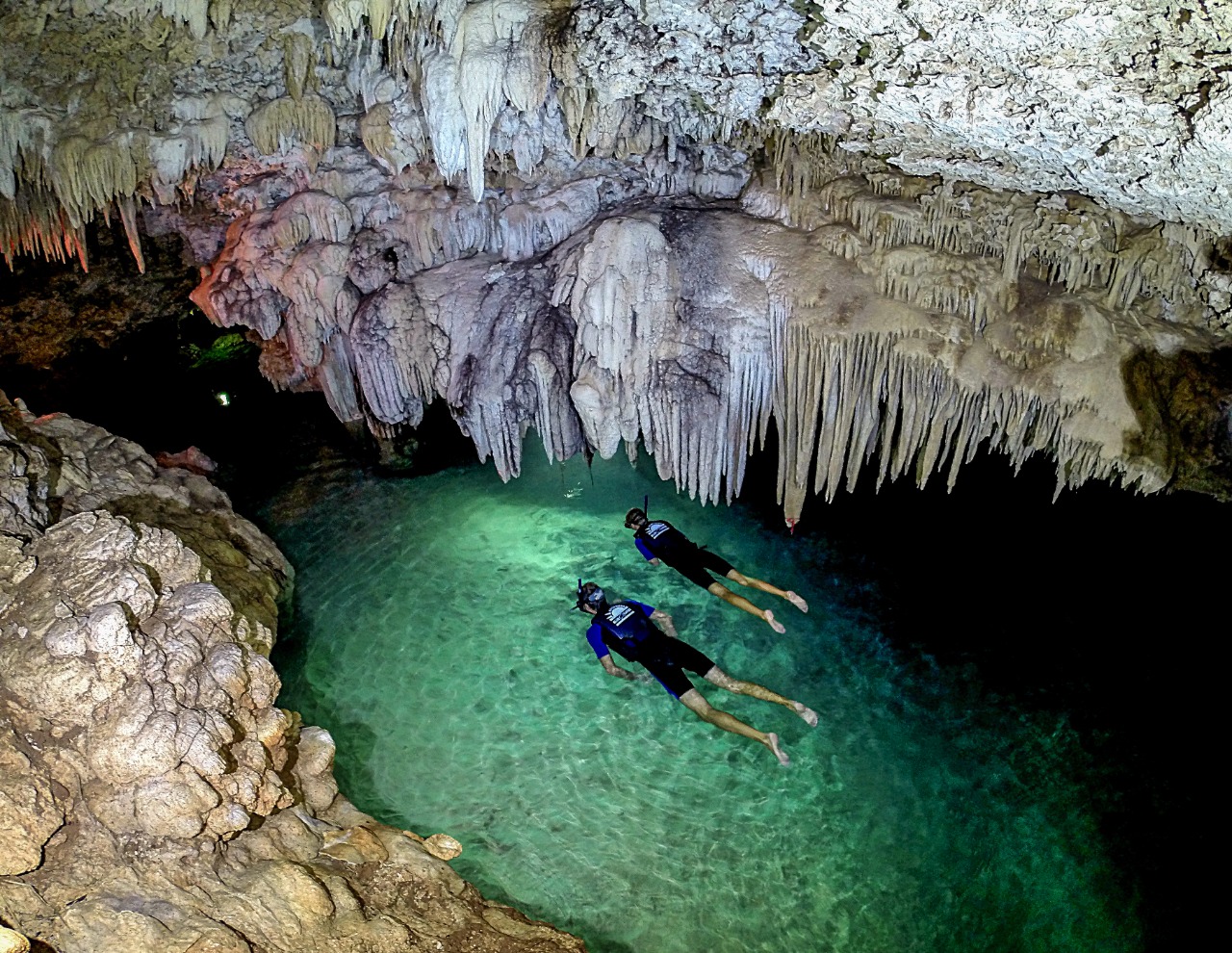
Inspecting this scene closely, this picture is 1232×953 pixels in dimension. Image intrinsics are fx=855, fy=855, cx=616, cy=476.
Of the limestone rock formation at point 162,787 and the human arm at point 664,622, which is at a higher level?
the limestone rock formation at point 162,787

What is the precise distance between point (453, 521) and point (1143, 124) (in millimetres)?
5361

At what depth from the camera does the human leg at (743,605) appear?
5.75m

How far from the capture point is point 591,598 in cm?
548

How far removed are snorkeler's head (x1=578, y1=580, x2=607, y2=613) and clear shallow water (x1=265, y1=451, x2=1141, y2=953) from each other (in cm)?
40

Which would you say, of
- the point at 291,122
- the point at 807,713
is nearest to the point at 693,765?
the point at 807,713

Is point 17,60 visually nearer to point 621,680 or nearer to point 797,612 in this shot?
point 621,680

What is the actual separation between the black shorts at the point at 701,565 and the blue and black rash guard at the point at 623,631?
69 centimetres

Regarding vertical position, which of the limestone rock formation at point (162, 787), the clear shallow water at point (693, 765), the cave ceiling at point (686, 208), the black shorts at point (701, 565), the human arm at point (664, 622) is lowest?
the clear shallow water at point (693, 765)

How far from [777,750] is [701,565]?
4.95 feet

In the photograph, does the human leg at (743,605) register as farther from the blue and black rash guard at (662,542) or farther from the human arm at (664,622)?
the human arm at (664,622)

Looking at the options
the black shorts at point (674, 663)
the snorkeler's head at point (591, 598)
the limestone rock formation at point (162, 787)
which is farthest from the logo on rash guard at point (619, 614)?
the limestone rock formation at point (162, 787)

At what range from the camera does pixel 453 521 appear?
7148 millimetres

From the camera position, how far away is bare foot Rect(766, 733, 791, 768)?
4875mm

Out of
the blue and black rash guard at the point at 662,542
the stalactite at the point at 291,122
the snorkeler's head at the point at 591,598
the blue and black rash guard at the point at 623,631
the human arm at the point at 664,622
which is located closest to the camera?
the blue and black rash guard at the point at 623,631
